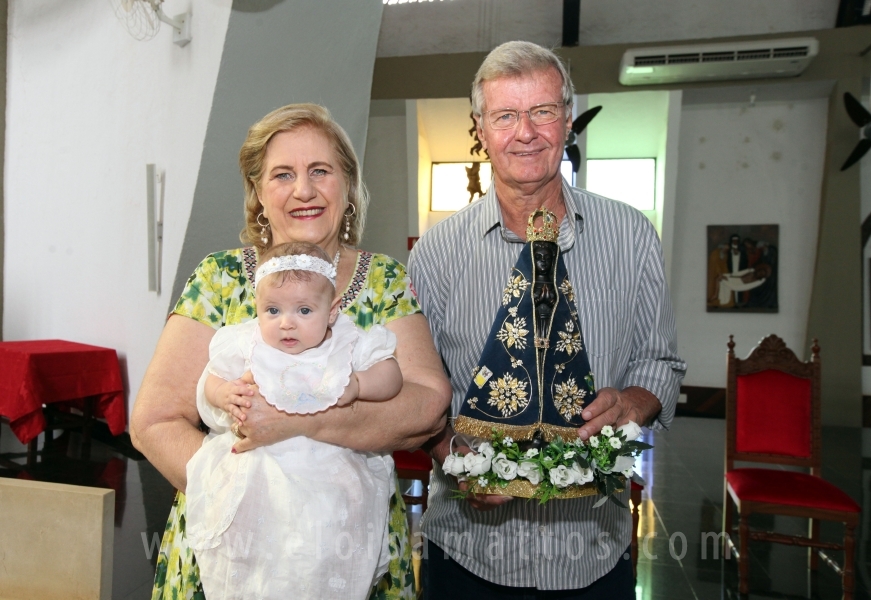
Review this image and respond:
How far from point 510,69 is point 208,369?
101cm

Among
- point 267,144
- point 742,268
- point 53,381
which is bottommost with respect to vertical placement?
point 53,381

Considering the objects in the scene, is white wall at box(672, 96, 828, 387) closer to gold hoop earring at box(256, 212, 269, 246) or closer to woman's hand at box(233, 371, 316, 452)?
gold hoop earring at box(256, 212, 269, 246)

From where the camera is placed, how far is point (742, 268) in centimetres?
995

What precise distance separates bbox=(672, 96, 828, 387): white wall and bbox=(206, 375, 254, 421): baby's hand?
971 centimetres

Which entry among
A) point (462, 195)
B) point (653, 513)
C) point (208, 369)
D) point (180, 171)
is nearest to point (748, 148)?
point (462, 195)

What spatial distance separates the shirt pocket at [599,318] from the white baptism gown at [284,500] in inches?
25.7

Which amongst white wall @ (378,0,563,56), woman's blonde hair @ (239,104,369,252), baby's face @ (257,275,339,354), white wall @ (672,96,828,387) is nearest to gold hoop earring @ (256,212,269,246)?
woman's blonde hair @ (239,104,369,252)

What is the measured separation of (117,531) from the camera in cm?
441

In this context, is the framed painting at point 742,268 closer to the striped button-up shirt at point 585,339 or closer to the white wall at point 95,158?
the white wall at point 95,158

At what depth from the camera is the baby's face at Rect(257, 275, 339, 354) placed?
1340 mm

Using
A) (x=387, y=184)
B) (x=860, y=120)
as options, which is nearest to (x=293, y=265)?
(x=860, y=120)

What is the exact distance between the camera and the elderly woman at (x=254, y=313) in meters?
1.40

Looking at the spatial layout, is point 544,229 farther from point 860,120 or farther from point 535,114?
point 860,120

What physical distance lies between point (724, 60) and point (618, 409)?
8.89 meters
